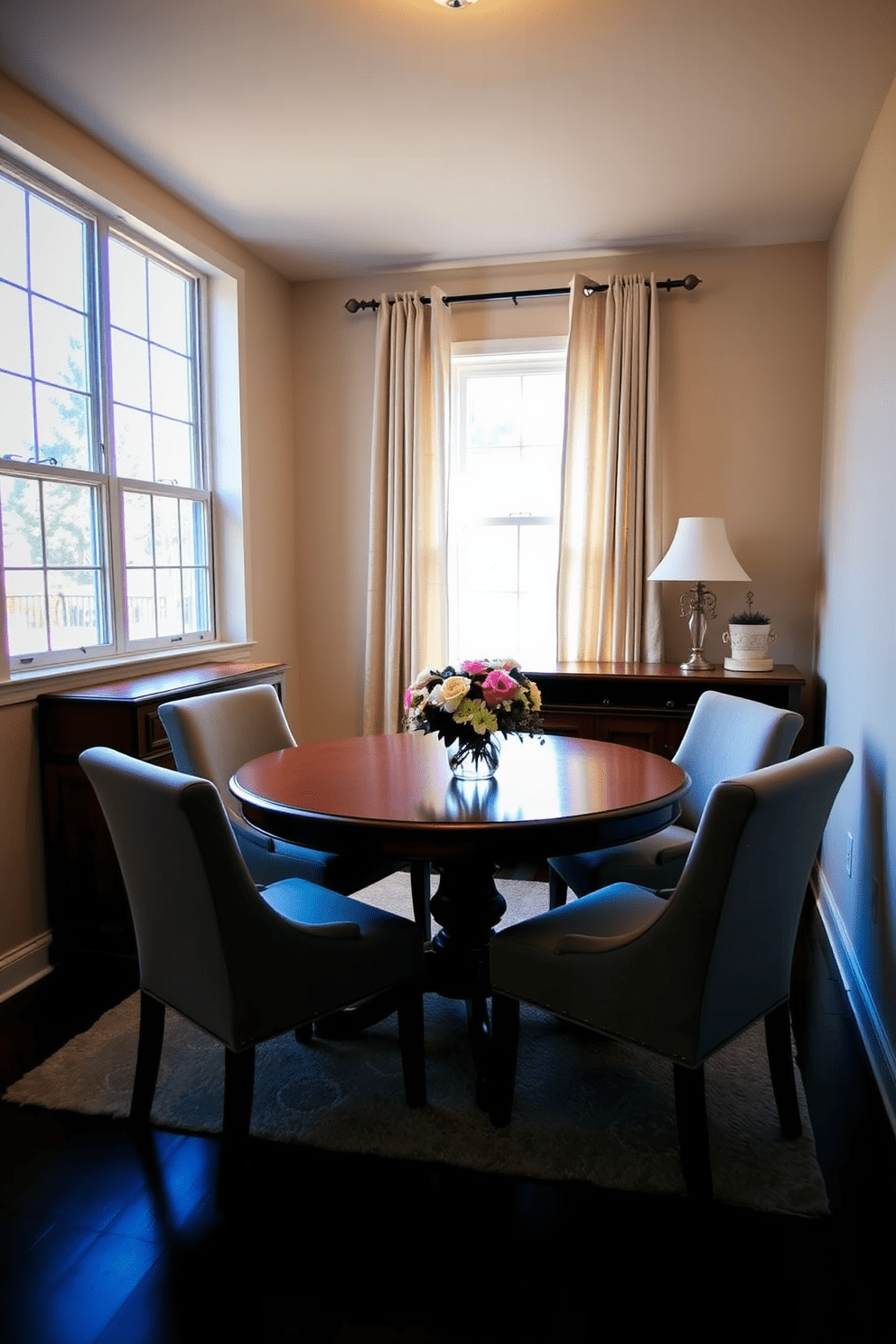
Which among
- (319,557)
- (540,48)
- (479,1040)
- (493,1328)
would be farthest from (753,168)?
(493,1328)

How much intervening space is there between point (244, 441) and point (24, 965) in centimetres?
241

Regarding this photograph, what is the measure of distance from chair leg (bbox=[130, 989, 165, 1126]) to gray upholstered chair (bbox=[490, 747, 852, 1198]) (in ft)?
2.49

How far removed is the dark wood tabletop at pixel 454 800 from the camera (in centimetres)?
186

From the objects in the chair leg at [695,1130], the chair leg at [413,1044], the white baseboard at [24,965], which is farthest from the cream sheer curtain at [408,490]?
the chair leg at [695,1130]

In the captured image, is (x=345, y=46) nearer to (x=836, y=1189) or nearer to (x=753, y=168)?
(x=753, y=168)

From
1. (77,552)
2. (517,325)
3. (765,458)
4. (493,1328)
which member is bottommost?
(493,1328)

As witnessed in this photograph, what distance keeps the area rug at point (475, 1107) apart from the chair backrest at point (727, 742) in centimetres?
70

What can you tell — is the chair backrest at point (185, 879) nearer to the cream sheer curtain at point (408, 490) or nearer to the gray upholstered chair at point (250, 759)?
the gray upholstered chair at point (250, 759)

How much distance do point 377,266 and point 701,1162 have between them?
13.2ft

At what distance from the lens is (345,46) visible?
8.21 feet

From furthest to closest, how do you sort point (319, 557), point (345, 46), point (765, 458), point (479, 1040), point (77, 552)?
point (319, 557), point (765, 458), point (77, 552), point (345, 46), point (479, 1040)

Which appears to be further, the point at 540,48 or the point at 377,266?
the point at 377,266

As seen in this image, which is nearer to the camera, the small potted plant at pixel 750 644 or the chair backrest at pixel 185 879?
the chair backrest at pixel 185 879

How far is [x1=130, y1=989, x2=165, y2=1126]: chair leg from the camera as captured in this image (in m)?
2.01
